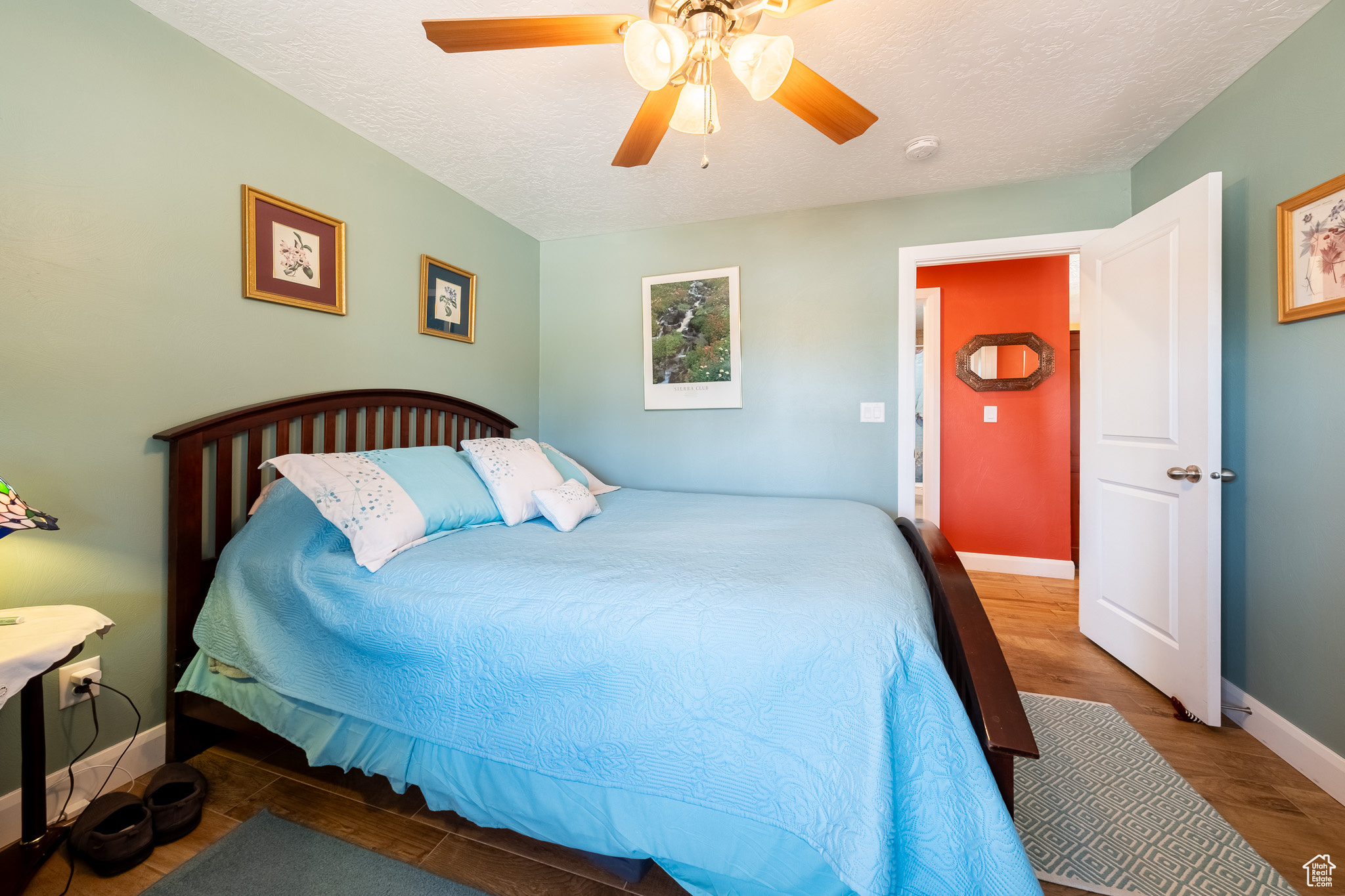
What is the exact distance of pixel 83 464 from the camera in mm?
1415

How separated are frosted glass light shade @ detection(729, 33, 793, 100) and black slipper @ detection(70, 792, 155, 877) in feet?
7.81

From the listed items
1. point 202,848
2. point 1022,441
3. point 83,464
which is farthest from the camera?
point 1022,441

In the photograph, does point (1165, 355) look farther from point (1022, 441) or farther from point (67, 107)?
point (67, 107)

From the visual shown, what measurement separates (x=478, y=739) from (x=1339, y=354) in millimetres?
2684

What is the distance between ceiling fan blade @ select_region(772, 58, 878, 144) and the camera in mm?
1330

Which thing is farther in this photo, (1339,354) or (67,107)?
(1339,354)

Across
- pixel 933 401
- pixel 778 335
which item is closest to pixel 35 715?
pixel 778 335

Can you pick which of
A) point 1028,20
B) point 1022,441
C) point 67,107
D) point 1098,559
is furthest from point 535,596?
point 1022,441

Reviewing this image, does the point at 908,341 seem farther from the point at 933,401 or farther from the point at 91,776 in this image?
the point at 91,776

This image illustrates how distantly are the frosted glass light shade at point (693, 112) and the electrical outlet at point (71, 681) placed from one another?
2.28m

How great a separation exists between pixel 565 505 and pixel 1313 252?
8.52ft

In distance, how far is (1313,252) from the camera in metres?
1.58

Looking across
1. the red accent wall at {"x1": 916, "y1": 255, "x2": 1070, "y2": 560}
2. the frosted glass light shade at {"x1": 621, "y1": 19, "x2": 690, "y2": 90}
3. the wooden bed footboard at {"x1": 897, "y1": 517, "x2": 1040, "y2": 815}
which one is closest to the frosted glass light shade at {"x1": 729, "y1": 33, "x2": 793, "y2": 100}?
the frosted glass light shade at {"x1": 621, "y1": 19, "x2": 690, "y2": 90}

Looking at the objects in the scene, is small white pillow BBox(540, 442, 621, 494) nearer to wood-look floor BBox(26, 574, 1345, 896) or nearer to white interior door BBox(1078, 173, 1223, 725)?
wood-look floor BBox(26, 574, 1345, 896)
